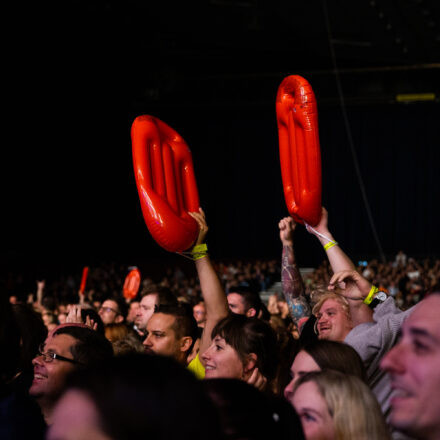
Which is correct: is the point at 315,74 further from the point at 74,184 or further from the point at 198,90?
the point at 74,184

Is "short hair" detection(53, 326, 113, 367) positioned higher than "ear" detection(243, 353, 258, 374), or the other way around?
"short hair" detection(53, 326, 113, 367)

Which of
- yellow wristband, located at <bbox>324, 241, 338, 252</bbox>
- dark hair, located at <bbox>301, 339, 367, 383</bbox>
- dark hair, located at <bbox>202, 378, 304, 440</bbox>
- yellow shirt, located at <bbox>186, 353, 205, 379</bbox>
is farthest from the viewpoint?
yellow wristband, located at <bbox>324, 241, 338, 252</bbox>

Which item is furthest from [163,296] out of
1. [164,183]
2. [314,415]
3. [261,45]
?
[261,45]

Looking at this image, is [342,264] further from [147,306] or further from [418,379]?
[418,379]

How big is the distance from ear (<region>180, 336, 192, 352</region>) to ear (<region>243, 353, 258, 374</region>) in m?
0.67

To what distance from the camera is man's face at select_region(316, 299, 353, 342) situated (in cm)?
323

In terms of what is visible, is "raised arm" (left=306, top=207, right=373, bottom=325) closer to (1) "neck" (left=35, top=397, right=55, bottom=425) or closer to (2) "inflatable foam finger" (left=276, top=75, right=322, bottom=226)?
(2) "inflatable foam finger" (left=276, top=75, right=322, bottom=226)

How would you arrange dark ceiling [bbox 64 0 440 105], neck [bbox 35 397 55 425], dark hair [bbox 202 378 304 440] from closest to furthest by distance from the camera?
1. dark hair [bbox 202 378 304 440]
2. neck [bbox 35 397 55 425]
3. dark ceiling [bbox 64 0 440 105]

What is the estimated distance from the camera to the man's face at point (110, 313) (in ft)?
17.8

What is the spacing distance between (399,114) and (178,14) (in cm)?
906

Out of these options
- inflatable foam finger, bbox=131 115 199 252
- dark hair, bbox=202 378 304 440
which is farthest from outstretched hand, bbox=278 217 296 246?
dark hair, bbox=202 378 304 440

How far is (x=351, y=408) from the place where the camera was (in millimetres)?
1815

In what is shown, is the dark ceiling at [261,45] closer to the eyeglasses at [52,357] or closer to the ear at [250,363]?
the ear at [250,363]

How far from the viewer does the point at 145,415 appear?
1059mm
